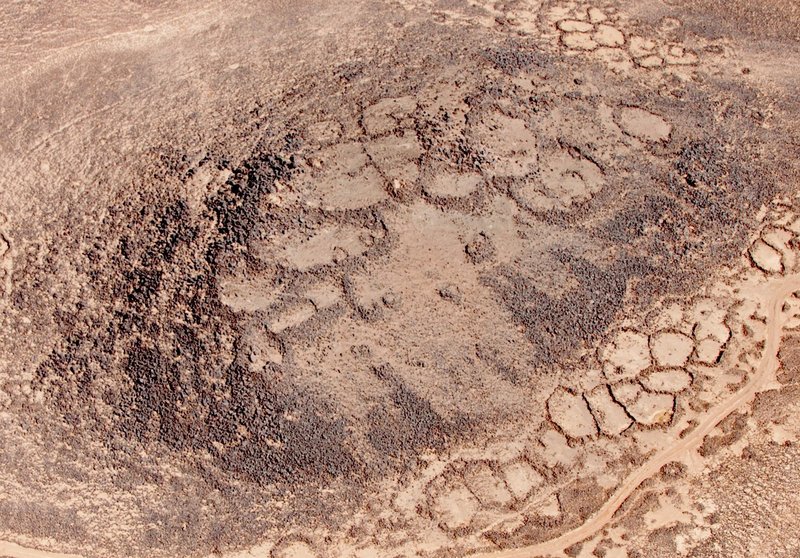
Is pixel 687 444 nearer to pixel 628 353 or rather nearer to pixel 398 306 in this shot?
pixel 628 353

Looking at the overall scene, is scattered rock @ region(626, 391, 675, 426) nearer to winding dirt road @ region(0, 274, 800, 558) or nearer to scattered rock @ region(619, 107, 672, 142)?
winding dirt road @ region(0, 274, 800, 558)

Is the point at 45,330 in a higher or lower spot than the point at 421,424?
higher

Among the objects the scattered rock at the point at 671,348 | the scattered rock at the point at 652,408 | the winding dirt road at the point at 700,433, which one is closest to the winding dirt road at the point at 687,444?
the winding dirt road at the point at 700,433

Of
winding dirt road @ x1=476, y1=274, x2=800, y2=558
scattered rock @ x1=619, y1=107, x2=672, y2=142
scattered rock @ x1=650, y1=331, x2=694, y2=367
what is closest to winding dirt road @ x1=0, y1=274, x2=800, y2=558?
winding dirt road @ x1=476, y1=274, x2=800, y2=558

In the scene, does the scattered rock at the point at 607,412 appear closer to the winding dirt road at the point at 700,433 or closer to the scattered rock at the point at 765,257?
the winding dirt road at the point at 700,433

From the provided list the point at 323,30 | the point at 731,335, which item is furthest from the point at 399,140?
the point at 731,335

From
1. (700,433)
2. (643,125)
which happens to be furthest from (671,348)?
(643,125)

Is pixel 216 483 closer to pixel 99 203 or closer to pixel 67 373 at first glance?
pixel 67 373
